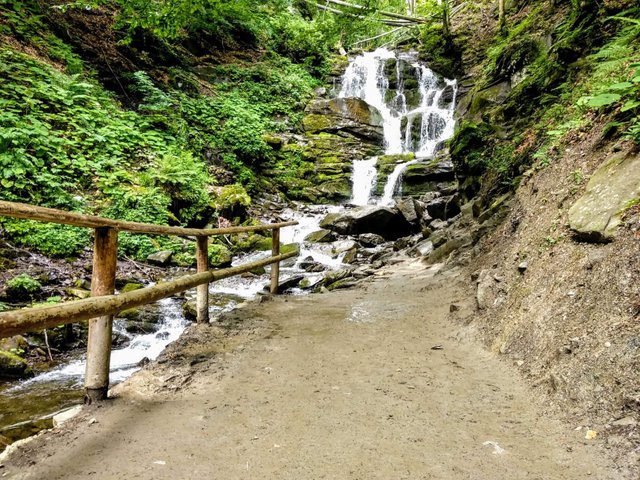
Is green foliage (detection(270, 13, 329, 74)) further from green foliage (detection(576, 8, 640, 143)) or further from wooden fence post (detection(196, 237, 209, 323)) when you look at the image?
wooden fence post (detection(196, 237, 209, 323))

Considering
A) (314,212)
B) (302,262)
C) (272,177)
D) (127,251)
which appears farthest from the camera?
(272,177)

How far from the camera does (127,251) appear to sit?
8508 millimetres

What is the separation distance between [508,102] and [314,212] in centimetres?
861

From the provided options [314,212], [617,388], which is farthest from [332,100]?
[617,388]

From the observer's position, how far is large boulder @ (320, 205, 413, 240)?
Result: 1271 centimetres

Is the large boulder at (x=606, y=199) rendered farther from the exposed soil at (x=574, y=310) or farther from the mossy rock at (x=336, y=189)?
the mossy rock at (x=336, y=189)

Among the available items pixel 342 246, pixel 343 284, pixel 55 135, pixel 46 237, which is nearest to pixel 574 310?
pixel 343 284

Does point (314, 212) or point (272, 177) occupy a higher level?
point (272, 177)

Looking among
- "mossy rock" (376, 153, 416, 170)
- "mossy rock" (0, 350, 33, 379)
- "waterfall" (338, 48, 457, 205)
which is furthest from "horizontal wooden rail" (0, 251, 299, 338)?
"mossy rock" (376, 153, 416, 170)

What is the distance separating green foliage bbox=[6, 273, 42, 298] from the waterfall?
12391 millimetres

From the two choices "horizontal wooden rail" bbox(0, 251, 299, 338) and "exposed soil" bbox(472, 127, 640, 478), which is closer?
"horizontal wooden rail" bbox(0, 251, 299, 338)

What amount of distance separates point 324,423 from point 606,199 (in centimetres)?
278

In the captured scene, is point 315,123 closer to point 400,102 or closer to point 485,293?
point 400,102

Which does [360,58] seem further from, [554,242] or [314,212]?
[554,242]
